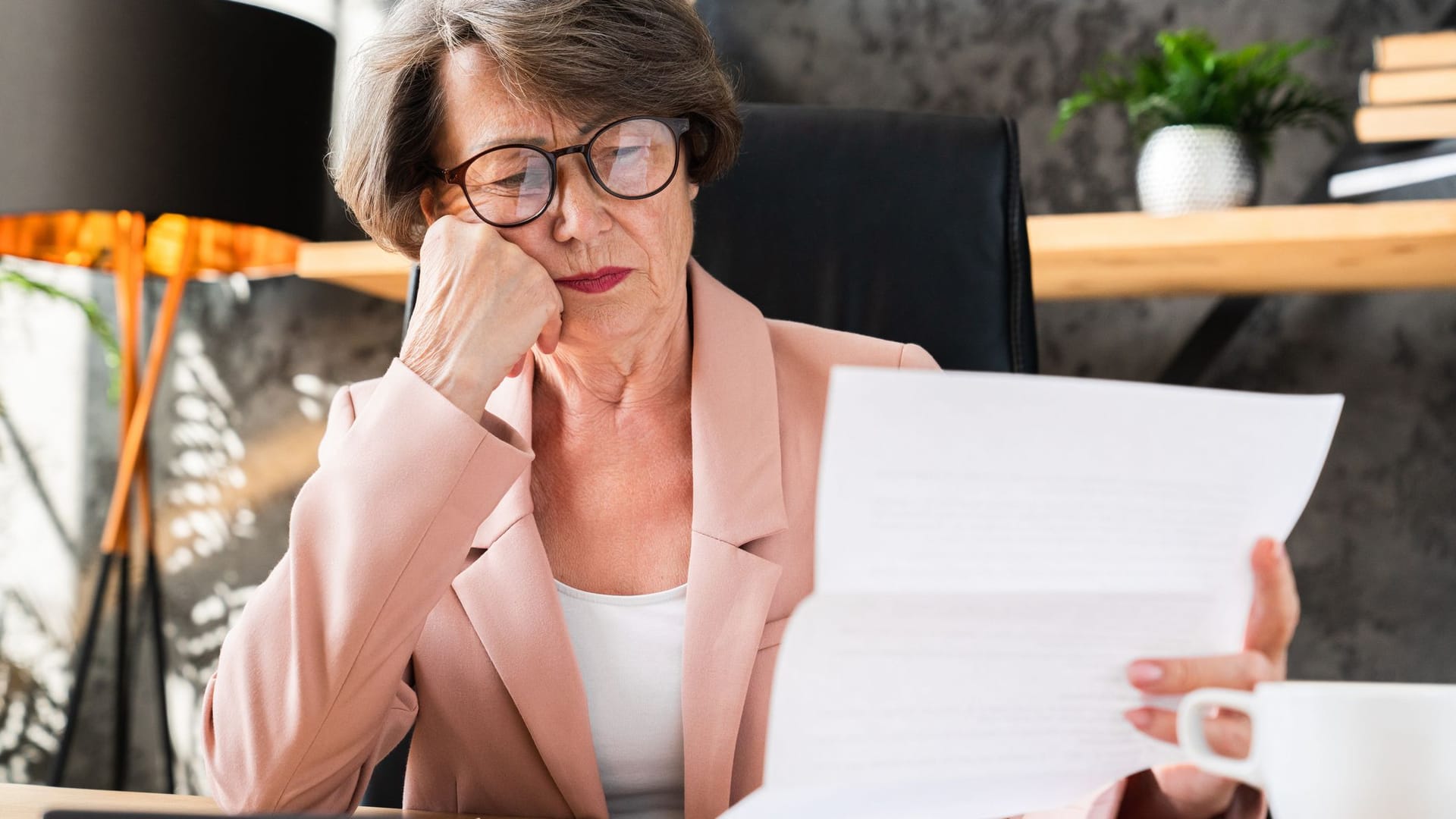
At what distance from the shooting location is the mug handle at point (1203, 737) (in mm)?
484

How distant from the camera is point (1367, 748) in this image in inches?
17.2

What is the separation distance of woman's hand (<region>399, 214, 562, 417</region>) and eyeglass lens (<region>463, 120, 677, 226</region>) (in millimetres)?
26

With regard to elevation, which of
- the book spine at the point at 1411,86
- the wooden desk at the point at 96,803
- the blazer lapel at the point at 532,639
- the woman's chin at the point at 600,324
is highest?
the book spine at the point at 1411,86

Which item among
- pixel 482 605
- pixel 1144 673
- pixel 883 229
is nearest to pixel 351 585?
pixel 482 605

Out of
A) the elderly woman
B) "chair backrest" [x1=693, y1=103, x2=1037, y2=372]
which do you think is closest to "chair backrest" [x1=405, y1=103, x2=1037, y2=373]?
"chair backrest" [x1=693, y1=103, x2=1037, y2=372]

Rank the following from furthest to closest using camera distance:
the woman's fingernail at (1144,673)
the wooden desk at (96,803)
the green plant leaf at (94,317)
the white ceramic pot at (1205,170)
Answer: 1. the green plant leaf at (94,317)
2. the white ceramic pot at (1205,170)
3. the wooden desk at (96,803)
4. the woman's fingernail at (1144,673)

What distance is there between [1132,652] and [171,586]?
83.0 inches

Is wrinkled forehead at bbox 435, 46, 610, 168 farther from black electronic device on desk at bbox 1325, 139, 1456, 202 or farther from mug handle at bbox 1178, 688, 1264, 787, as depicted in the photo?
black electronic device on desk at bbox 1325, 139, 1456, 202

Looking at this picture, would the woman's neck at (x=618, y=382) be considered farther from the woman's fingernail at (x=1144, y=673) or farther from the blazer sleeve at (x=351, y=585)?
the woman's fingernail at (x=1144, y=673)

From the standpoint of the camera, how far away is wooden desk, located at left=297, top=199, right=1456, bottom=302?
1.44m

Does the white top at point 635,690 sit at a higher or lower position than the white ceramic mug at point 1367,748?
lower

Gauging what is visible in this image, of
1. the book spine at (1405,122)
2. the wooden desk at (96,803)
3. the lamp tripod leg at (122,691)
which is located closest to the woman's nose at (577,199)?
the wooden desk at (96,803)

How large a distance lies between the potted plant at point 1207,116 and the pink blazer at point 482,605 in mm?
677

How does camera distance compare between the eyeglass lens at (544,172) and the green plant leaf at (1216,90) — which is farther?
the green plant leaf at (1216,90)
